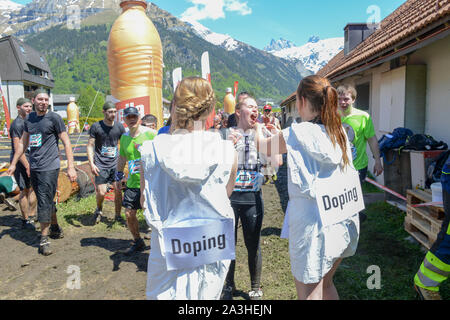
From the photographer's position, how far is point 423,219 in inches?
167

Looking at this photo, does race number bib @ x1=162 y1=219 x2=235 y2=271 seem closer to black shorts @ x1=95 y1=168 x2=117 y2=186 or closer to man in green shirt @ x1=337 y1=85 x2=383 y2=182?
man in green shirt @ x1=337 y1=85 x2=383 y2=182

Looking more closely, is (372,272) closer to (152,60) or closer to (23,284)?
(23,284)

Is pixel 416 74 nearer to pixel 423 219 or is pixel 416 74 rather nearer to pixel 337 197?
pixel 423 219

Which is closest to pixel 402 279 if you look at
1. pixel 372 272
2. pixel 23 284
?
pixel 372 272

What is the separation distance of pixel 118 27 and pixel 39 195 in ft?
12.4

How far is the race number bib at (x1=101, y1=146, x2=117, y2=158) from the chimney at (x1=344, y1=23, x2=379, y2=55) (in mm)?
11407

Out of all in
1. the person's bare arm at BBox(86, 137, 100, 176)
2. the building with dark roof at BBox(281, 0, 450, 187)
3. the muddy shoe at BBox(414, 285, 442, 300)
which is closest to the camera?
the muddy shoe at BBox(414, 285, 442, 300)

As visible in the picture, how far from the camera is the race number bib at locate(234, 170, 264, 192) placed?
9.70 feet

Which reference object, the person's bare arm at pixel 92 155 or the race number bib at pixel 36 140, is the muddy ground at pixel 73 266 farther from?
the race number bib at pixel 36 140

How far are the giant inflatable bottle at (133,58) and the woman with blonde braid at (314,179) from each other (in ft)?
17.0

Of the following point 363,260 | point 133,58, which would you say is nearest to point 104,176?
point 133,58

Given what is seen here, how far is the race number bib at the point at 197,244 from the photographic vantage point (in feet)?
5.47

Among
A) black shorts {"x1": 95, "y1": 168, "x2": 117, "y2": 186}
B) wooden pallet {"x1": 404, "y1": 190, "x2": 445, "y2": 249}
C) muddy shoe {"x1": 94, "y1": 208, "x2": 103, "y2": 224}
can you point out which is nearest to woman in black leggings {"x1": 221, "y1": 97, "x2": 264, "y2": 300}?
wooden pallet {"x1": 404, "y1": 190, "x2": 445, "y2": 249}

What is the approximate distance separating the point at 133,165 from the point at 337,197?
309cm
